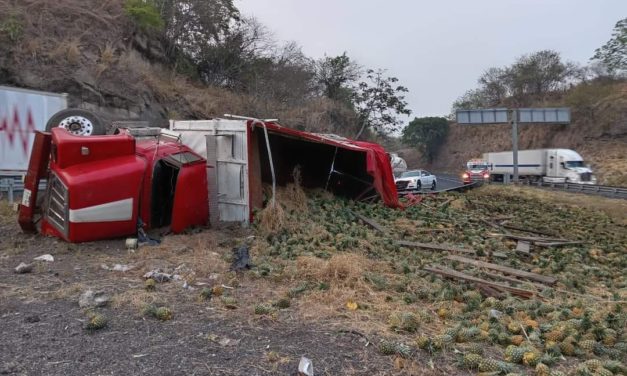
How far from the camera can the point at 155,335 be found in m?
4.34

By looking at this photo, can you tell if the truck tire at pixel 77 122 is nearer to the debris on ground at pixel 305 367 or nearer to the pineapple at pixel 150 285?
the pineapple at pixel 150 285

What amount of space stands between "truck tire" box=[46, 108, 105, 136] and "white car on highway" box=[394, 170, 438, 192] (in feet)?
68.2

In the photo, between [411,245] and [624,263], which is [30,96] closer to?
[411,245]

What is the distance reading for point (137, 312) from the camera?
489 cm

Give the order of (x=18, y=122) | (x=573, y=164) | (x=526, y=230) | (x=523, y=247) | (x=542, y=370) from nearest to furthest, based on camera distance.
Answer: (x=542, y=370), (x=523, y=247), (x=18, y=122), (x=526, y=230), (x=573, y=164)

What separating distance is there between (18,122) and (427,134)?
5854 centimetres

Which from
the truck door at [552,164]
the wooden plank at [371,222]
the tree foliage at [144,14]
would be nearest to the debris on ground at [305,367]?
the wooden plank at [371,222]

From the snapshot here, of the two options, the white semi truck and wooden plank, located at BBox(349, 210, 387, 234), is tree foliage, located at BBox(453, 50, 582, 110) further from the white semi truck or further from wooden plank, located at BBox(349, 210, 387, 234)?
wooden plank, located at BBox(349, 210, 387, 234)

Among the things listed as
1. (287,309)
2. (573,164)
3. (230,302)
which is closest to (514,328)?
(287,309)

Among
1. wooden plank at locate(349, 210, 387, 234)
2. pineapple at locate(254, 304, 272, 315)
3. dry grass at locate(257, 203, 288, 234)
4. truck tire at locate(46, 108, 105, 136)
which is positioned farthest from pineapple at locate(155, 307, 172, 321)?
truck tire at locate(46, 108, 105, 136)

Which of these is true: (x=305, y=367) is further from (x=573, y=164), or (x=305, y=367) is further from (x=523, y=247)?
(x=573, y=164)

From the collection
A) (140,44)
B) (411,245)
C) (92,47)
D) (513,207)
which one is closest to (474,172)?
(513,207)

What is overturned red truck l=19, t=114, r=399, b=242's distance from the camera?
7801mm

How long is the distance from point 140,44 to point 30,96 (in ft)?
33.9
